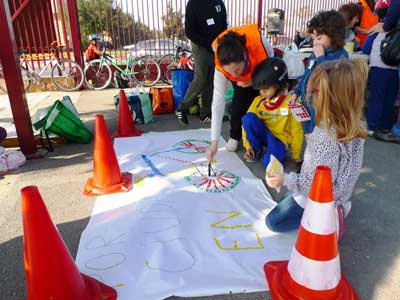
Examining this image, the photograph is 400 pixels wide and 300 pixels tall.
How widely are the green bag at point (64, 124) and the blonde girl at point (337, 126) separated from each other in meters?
2.68

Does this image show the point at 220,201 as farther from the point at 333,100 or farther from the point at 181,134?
the point at 181,134

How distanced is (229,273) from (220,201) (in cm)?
76

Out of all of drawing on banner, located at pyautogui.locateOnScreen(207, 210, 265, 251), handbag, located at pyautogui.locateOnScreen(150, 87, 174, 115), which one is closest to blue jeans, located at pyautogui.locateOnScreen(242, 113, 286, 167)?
drawing on banner, located at pyautogui.locateOnScreen(207, 210, 265, 251)

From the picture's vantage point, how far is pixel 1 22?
10.2 feet

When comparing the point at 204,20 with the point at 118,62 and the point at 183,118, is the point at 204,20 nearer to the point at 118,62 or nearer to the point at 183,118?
the point at 183,118

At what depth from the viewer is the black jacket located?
4.26 metres

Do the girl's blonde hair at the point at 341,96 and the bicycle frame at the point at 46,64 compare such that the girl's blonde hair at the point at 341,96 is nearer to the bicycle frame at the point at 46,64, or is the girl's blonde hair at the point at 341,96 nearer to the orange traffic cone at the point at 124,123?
the orange traffic cone at the point at 124,123

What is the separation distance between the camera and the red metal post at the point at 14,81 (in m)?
3.13

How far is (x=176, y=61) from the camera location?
8719mm

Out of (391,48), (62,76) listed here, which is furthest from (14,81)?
(62,76)

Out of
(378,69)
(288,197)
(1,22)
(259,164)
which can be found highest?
(1,22)

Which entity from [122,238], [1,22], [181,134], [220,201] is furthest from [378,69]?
[1,22]

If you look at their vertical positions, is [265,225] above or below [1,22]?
below

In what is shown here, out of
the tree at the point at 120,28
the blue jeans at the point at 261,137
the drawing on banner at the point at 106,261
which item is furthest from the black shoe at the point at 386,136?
the tree at the point at 120,28
